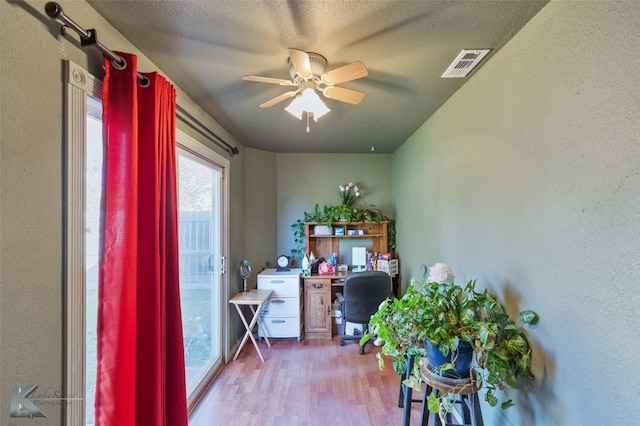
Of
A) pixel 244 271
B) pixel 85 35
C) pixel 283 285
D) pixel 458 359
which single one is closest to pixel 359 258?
pixel 283 285

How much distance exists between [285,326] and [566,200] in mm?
2916

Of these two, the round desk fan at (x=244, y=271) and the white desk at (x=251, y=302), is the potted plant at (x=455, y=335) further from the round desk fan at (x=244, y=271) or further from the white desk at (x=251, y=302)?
the round desk fan at (x=244, y=271)

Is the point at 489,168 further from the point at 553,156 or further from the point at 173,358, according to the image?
the point at 173,358

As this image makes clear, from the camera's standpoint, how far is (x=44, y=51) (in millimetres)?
964

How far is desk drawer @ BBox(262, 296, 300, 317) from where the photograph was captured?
3.18m

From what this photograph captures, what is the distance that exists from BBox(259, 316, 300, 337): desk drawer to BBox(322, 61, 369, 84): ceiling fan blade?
2664 mm

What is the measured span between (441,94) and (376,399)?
2.47m

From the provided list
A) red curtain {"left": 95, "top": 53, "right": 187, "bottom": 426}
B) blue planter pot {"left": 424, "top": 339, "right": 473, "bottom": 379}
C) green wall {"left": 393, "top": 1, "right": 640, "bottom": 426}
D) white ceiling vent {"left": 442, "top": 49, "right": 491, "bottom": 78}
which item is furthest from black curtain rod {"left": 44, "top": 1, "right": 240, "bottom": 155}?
blue planter pot {"left": 424, "top": 339, "right": 473, "bottom": 379}

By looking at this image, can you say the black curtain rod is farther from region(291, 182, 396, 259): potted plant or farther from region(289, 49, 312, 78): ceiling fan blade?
region(291, 182, 396, 259): potted plant

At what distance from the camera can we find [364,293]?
2855mm

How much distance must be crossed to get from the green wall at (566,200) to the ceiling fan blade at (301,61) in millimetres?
1041

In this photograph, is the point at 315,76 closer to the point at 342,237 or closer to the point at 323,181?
the point at 323,181

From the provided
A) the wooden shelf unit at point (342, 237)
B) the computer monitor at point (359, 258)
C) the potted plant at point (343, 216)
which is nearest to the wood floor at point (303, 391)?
the computer monitor at point (359, 258)

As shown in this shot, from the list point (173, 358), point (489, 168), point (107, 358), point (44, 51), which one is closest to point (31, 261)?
point (107, 358)
